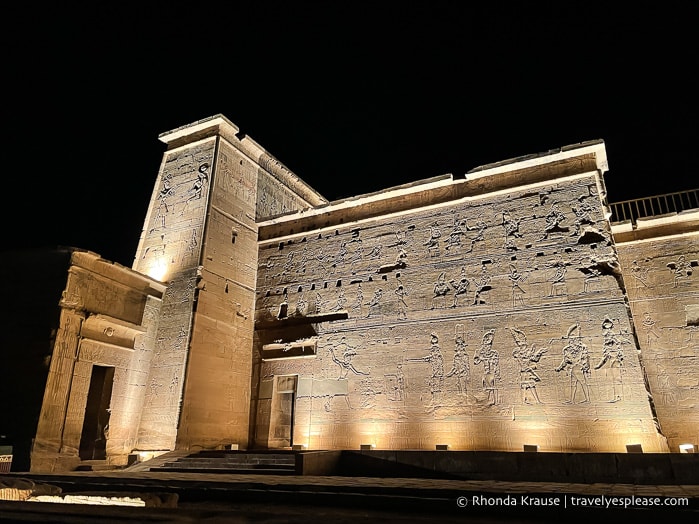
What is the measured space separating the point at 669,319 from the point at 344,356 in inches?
258

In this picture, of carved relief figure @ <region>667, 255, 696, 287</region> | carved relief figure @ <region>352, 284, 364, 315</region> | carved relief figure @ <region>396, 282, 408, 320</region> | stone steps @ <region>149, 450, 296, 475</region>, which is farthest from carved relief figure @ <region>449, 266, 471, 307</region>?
stone steps @ <region>149, 450, 296, 475</region>

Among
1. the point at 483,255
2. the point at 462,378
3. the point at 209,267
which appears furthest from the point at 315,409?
the point at 483,255

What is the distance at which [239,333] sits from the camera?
11.6m

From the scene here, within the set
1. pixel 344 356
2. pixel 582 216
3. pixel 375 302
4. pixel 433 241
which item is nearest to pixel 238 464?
pixel 344 356

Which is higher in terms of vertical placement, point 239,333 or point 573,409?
point 239,333

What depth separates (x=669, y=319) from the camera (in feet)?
31.5

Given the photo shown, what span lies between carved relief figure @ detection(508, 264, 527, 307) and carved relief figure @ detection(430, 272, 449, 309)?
4.26ft

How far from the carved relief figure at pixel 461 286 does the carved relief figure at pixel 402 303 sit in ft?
3.30

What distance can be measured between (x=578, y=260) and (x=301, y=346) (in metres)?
6.07

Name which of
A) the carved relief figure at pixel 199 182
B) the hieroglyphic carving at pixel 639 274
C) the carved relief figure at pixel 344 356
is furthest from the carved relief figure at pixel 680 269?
the carved relief figure at pixel 199 182

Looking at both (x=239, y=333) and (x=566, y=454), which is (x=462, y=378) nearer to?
A: (x=566, y=454)

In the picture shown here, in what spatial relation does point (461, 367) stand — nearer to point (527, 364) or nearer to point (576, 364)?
point (527, 364)

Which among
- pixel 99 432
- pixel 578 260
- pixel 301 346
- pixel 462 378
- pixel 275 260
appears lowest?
pixel 99 432

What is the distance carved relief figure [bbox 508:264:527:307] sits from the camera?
9.30m
